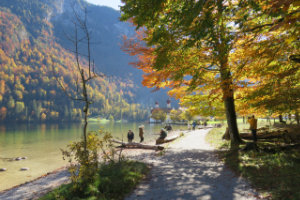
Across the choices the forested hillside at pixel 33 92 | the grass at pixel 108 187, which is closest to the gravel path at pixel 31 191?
the grass at pixel 108 187

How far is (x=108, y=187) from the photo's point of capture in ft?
18.0

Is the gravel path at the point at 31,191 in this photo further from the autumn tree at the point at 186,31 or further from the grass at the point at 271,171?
the grass at the point at 271,171

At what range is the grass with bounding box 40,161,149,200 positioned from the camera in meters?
5.15

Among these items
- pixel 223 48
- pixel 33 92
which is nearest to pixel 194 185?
pixel 223 48

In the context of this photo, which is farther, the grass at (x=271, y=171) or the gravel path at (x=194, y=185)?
the gravel path at (x=194, y=185)

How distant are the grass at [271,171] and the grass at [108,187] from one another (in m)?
3.50

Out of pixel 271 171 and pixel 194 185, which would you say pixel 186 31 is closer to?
pixel 194 185

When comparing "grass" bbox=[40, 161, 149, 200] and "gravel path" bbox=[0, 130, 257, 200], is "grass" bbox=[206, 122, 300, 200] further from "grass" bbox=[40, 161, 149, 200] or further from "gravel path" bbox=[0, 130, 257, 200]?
"grass" bbox=[40, 161, 149, 200]

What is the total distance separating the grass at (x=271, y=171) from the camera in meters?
4.72

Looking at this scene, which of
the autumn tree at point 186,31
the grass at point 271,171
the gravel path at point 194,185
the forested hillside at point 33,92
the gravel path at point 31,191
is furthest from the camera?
the forested hillside at point 33,92

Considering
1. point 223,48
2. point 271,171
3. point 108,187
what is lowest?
point 108,187

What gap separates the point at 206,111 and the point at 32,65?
20531cm

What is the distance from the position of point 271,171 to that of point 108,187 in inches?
195

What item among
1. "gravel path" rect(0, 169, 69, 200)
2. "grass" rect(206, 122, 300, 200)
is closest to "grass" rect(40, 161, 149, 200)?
"gravel path" rect(0, 169, 69, 200)
